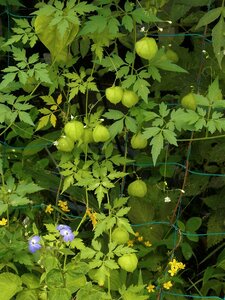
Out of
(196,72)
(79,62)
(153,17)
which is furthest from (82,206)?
(153,17)

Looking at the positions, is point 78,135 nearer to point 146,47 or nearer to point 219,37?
point 146,47

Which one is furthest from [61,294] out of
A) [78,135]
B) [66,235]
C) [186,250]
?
[186,250]

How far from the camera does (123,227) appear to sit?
7.63ft

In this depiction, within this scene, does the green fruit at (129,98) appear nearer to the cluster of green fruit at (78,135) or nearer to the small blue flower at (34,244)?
the cluster of green fruit at (78,135)

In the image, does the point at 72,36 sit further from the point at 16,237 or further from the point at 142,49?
the point at 16,237

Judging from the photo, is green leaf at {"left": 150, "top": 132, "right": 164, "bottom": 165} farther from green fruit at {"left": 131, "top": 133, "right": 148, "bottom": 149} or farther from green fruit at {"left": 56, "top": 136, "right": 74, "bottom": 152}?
green fruit at {"left": 56, "top": 136, "right": 74, "bottom": 152}

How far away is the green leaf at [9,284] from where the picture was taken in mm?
2236

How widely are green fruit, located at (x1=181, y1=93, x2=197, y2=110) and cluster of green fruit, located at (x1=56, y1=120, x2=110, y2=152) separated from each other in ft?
0.93

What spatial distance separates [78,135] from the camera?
2.31 meters

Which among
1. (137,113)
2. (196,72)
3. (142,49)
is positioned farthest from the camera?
(196,72)

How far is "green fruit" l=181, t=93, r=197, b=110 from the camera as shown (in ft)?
7.39

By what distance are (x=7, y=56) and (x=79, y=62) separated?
1.03ft

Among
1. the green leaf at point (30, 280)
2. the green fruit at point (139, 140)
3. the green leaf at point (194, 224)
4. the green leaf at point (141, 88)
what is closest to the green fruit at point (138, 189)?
the green fruit at point (139, 140)

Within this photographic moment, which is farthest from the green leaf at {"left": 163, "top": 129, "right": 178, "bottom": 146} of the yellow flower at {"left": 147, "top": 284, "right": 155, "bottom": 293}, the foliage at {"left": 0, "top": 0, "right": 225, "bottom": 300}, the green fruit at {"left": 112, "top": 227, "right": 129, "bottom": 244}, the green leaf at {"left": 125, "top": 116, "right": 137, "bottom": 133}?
the yellow flower at {"left": 147, "top": 284, "right": 155, "bottom": 293}
